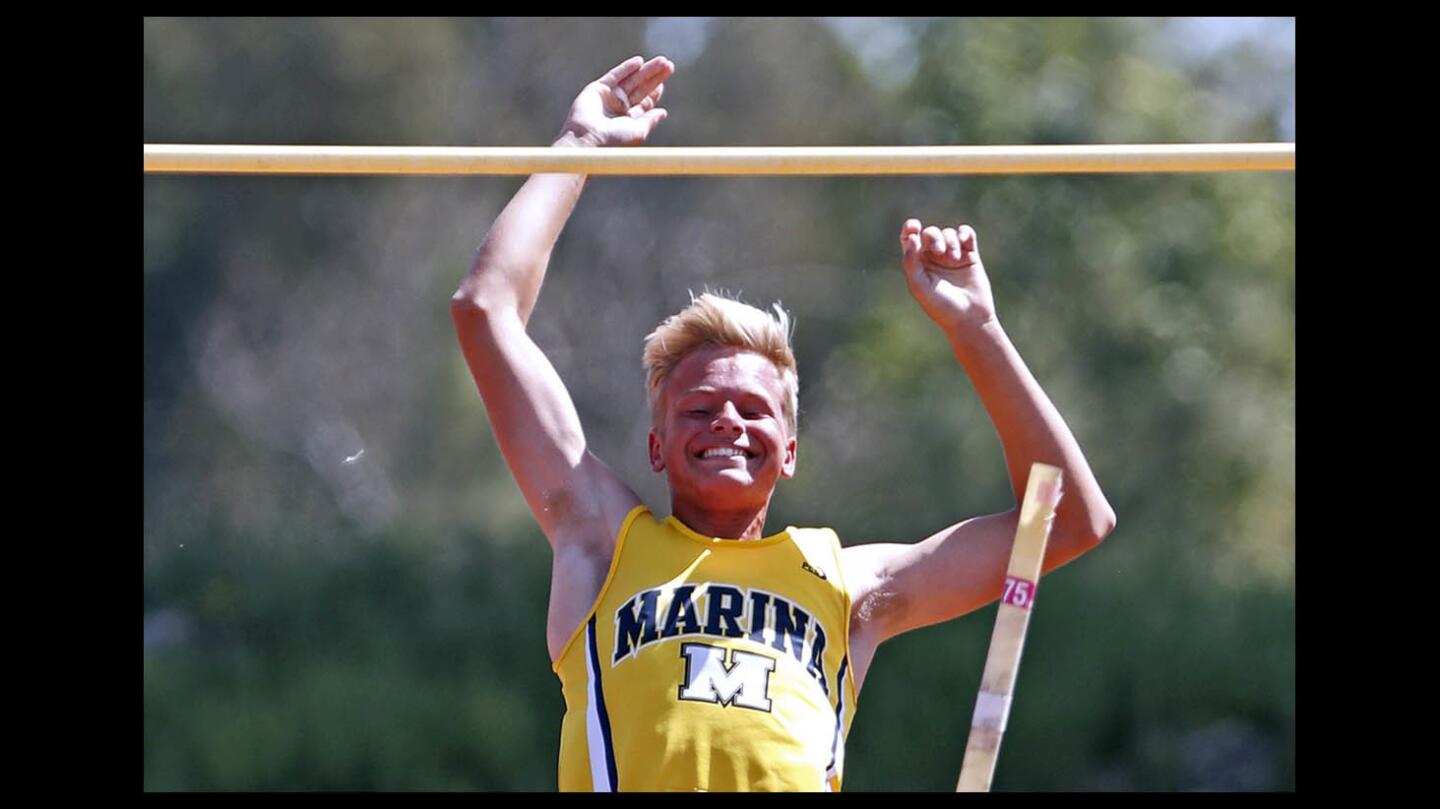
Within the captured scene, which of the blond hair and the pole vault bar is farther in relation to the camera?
the blond hair

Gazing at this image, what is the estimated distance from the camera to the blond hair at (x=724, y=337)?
14.6 feet

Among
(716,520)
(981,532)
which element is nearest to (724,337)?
(716,520)

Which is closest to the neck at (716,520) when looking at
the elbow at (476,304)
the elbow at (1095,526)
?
the elbow at (476,304)

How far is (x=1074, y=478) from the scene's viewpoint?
4426 millimetres

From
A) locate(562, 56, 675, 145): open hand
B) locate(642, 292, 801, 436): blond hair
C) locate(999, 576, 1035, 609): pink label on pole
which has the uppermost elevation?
locate(562, 56, 675, 145): open hand

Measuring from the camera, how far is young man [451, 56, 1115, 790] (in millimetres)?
4109

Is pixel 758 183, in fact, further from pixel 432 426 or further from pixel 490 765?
pixel 490 765

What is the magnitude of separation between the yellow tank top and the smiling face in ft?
0.35

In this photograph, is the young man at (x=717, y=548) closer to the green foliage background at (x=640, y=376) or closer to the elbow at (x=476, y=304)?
the elbow at (x=476, y=304)

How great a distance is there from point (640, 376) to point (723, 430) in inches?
287

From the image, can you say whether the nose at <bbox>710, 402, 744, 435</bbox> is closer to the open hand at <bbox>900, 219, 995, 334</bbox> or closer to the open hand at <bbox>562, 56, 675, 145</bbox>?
the open hand at <bbox>900, 219, 995, 334</bbox>

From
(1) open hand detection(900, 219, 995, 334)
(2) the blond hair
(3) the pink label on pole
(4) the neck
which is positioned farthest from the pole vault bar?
(3) the pink label on pole

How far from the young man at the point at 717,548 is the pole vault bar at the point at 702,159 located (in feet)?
0.80

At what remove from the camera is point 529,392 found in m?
4.44
